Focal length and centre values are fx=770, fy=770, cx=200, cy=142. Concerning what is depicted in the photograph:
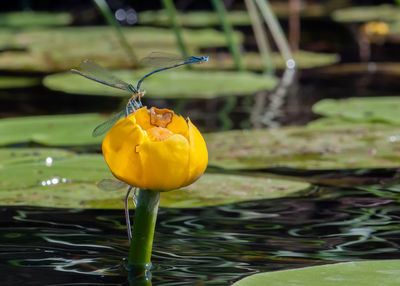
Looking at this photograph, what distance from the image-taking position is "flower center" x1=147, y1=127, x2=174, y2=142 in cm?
105

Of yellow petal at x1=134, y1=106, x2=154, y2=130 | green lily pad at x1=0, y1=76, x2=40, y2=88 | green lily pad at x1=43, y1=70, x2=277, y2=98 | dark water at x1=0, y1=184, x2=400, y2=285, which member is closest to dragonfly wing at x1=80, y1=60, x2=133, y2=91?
yellow petal at x1=134, y1=106, x2=154, y2=130

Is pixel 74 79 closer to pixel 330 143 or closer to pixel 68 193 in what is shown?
pixel 330 143

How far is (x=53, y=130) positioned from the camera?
8.84ft

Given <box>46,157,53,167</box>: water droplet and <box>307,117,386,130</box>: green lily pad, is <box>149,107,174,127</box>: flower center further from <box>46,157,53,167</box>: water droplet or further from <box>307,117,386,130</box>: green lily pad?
<box>307,117,386,130</box>: green lily pad

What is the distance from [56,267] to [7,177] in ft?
2.36

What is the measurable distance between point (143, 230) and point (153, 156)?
16cm

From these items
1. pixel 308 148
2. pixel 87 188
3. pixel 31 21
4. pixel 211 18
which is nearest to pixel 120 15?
pixel 211 18

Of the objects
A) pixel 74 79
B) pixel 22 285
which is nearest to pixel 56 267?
pixel 22 285

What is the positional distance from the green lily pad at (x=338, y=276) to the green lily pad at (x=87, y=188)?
599mm

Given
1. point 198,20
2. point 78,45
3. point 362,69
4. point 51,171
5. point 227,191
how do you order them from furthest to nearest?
point 198,20, point 78,45, point 362,69, point 51,171, point 227,191

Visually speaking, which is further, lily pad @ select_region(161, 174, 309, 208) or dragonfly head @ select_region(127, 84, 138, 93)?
lily pad @ select_region(161, 174, 309, 208)

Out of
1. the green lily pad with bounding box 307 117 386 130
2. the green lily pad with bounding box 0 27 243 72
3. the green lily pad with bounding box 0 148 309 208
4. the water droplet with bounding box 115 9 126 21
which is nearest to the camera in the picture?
the green lily pad with bounding box 0 148 309 208

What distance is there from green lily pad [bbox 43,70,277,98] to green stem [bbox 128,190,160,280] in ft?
7.89

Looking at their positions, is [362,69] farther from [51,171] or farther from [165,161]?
[165,161]
